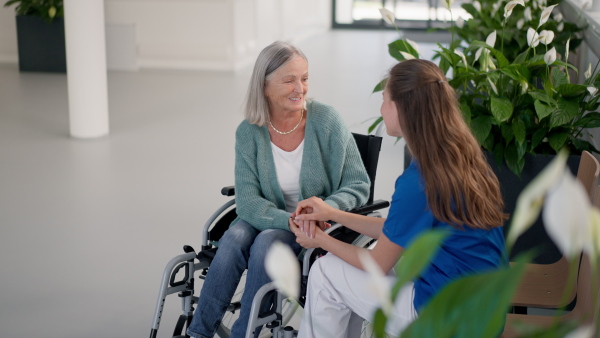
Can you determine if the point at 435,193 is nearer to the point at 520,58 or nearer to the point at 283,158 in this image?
the point at 283,158

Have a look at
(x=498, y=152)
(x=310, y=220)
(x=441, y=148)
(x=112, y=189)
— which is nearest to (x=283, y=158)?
(x=310, y=220)

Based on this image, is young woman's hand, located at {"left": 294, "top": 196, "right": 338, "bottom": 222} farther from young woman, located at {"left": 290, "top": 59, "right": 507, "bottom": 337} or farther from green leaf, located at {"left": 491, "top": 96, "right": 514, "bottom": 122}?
green leaf, located at {"left": 491, "top": 96, "right": 514, "bottom": 122}

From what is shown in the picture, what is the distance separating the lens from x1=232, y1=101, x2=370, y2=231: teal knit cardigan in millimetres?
2588

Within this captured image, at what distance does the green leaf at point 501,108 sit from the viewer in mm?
3051

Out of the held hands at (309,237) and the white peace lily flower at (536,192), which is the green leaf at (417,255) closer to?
the white peace lily flower at (536,192)

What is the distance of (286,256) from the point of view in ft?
2.07

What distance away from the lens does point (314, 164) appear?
259 cm

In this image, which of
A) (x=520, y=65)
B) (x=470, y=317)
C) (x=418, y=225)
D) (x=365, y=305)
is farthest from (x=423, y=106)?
(x=520, y=65)

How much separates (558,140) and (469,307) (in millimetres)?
2701

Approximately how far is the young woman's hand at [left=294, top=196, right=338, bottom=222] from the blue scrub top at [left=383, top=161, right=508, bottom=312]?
0.47 m

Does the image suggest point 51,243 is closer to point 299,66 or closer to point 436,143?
point 299,66

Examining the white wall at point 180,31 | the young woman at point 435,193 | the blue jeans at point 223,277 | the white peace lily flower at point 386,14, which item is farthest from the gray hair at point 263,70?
the white wall at point 180,31

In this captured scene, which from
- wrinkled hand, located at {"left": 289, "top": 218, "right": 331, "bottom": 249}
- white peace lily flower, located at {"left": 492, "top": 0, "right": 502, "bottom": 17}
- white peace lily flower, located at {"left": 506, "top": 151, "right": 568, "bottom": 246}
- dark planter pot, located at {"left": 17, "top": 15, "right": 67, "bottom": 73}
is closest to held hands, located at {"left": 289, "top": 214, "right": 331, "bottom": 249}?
wrinkled hand, located at {"left": 289, "top": 218, "right": 331, "bottom": 249}

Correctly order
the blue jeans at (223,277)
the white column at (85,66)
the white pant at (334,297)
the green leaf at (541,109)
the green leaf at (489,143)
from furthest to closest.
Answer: the white column at (85,66) < the green leaf at (489,143) < the green leaf at (541,109) < the blue jeans at (223,277) < the white pant at (334,297)
